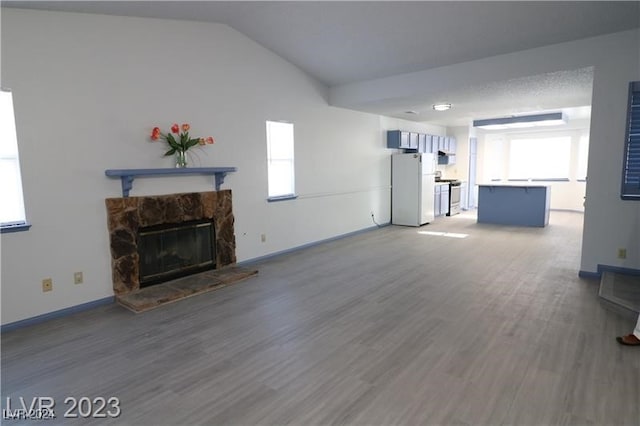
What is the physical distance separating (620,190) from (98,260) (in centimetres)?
557

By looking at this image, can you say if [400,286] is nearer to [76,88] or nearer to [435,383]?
[435,383]

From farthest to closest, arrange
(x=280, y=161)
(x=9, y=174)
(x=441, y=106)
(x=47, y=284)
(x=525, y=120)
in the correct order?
(x=525, y=120) → (x=441, y=106) → (x=280, y=161) → (x=47, y=284) → (x=9, y=174)

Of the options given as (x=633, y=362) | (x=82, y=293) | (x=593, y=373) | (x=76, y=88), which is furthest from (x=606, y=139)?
(x=82, y=293)

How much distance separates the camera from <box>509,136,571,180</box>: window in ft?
32.4

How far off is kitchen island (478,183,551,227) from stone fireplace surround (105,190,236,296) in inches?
236

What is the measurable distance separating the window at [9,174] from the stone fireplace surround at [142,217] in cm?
69

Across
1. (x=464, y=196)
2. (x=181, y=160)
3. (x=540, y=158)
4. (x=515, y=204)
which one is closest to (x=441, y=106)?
(x=515, y=204)

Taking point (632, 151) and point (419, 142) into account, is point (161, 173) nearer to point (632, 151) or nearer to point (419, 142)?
point (632, 151)

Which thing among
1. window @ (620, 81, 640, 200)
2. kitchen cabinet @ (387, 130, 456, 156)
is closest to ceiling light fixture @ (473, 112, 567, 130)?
kitchen cabinet @ (387, 130, 456, 156)

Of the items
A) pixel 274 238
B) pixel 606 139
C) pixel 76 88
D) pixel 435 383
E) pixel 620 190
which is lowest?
pixel 435 383

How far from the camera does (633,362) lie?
239cm

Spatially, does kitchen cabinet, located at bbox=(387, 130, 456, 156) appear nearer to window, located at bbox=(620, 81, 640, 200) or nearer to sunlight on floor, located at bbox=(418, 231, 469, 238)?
sunlight on floor, located at bbox=(418, 231, 469, 238)

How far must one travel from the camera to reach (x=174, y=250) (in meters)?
4.21

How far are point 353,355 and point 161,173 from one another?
2778 mm
